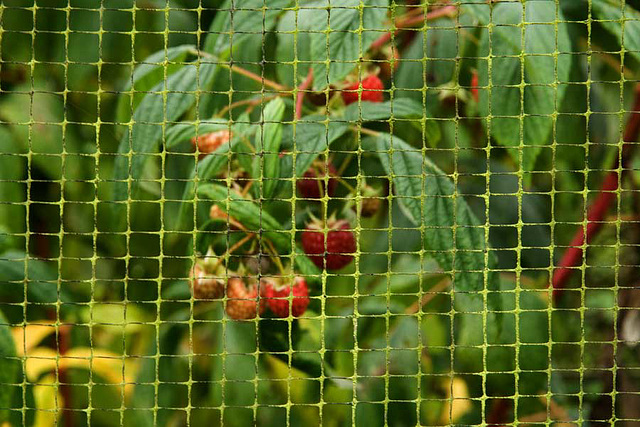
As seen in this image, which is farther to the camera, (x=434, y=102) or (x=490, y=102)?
(x=434, y=102)

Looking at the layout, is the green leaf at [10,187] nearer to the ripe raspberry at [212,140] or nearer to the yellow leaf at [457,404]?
the ripe raspberry at [212,140]

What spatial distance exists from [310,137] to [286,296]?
92mm

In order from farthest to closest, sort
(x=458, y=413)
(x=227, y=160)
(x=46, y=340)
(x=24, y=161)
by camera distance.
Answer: (x=46, y=340) → (x=458, y=413) → (x=24, y=161) → (x=227, y=160)

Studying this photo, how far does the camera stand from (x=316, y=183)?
0.55 meters

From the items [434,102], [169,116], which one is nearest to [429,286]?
[434,102]

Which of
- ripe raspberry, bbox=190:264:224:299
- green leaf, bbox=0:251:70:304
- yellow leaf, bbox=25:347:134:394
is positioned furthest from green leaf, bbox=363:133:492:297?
yellow leaf, bbox=25:347:134:394

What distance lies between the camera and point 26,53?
31.0 inches

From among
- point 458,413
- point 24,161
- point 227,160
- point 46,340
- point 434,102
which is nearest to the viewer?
point 227,160

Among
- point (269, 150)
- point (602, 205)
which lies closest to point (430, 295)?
point (602, 205)

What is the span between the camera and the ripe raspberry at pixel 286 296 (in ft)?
1.69

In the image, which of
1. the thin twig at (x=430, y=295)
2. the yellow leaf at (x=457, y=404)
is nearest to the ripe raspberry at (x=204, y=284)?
the thin twig at (x=430, y=295)

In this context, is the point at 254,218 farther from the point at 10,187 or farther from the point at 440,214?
the point at 10,187

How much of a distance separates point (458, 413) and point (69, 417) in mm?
364

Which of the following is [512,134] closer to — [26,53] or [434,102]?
[434,102]
